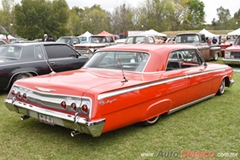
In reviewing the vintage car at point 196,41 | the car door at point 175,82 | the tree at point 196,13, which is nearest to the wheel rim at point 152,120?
the car door at point 175,82

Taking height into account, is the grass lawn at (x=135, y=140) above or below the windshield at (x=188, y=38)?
below

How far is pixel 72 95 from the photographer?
3246 mm

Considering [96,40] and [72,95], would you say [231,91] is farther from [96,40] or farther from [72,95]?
[96,40]

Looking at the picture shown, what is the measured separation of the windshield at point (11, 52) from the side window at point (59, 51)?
0.80 m

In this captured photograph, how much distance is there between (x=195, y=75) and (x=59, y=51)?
435 cm

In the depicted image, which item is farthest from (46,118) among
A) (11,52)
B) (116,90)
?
(11,52)

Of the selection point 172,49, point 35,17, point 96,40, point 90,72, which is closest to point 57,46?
point 90,72

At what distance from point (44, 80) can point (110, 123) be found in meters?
1.28

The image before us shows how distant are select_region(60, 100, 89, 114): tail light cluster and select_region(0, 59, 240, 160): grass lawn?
60 centimetres

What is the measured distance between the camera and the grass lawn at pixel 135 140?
10.8ft

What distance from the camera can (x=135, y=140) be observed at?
12.1 ft

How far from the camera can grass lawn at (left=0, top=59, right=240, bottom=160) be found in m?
3.29

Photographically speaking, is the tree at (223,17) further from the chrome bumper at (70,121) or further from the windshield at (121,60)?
the chrome bumper at (70,121)

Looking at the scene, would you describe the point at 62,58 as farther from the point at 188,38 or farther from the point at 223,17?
the point at 223,17
